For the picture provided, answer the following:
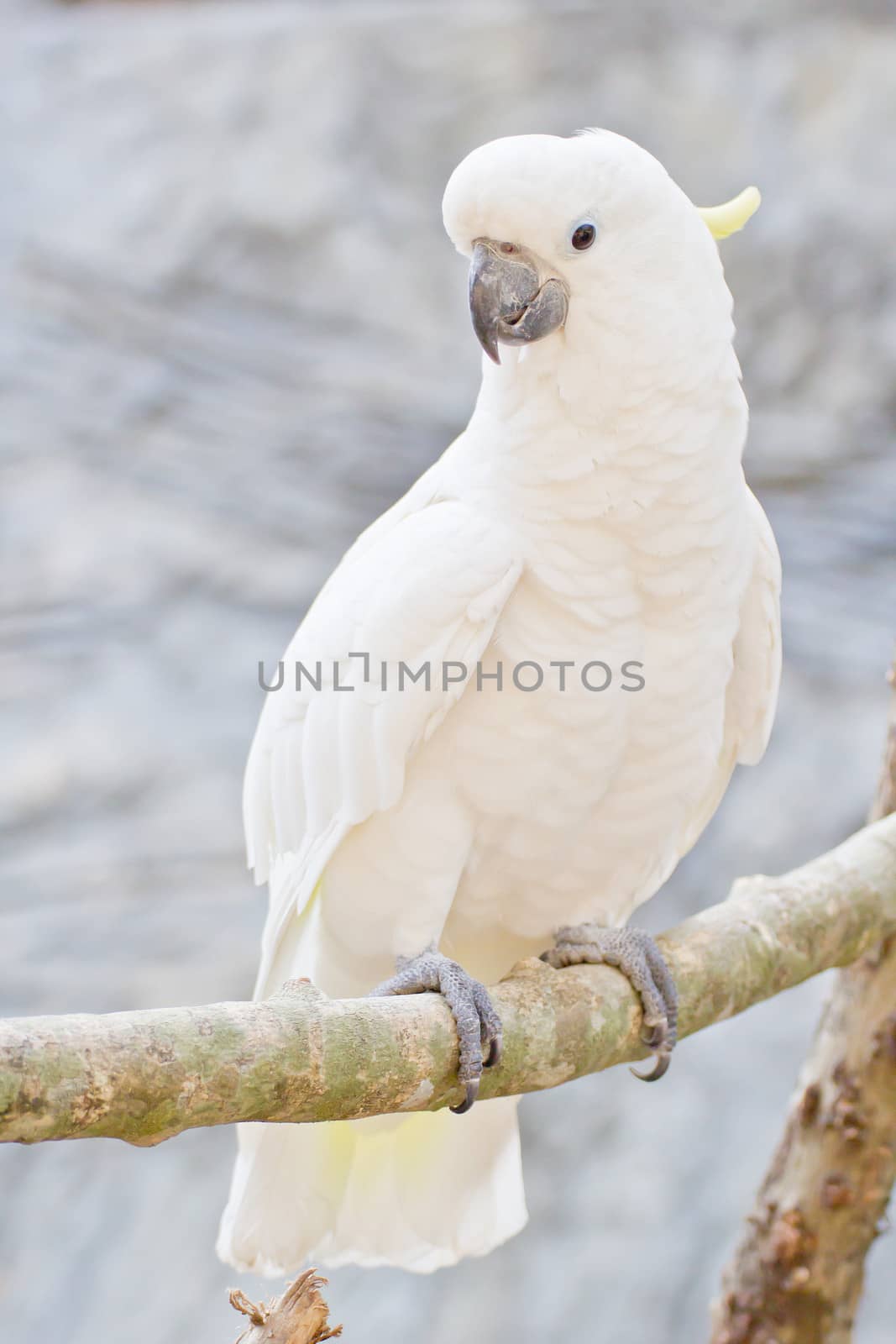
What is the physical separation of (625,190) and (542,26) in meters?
3.07

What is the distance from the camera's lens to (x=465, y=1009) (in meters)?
1.56

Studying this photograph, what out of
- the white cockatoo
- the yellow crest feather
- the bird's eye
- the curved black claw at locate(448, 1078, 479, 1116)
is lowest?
the curved black claw at locate(448, 1078, 479, 1116)

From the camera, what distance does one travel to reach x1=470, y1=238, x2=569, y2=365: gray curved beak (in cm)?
161

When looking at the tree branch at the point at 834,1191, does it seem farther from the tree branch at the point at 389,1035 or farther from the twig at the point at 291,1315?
the twig at the point at 291,1315

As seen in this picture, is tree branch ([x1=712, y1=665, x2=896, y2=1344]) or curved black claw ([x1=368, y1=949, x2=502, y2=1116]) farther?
tree branch ([x1=712, y1=665, x2=896, y2=1344])

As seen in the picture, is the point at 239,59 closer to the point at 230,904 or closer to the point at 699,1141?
the point at 230,904

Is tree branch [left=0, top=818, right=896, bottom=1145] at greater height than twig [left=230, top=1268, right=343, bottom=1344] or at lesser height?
greater

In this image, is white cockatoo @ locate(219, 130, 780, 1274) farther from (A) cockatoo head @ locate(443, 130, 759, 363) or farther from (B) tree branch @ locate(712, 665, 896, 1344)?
(B) tree branch @ locate(712, 665, 896, 1344)

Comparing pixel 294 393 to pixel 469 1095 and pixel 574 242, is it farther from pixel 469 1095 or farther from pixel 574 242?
pixel 469 1095

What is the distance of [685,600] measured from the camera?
1.76 metres

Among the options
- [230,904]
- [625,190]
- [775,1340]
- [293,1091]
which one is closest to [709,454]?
[625,190]

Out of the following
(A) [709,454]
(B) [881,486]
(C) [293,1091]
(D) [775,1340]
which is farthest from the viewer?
(B) [881,486]

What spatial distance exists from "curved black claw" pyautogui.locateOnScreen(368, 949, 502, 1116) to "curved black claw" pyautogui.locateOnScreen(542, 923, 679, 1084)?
0.29m

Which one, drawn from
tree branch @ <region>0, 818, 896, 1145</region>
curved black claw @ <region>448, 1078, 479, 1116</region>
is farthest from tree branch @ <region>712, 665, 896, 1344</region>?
curved black claw @ <region>448, 1078, 479, 1116</region>
